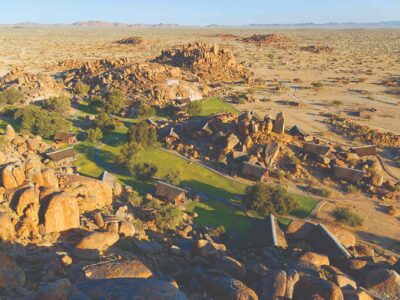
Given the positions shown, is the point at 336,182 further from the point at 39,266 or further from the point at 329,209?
the point at 39,266

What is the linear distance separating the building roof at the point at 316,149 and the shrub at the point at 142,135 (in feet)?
58.9

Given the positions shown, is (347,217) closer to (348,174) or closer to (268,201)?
(268,201)

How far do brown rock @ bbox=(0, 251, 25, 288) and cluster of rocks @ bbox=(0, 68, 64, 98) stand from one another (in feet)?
167

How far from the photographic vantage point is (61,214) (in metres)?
21.0

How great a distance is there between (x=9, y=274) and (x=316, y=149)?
32979 mm

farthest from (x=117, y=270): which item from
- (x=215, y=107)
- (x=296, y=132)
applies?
(x=215, y=107)

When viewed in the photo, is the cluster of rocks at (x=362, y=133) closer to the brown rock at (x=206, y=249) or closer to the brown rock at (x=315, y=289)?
the brown rock at (x=206, y=249)

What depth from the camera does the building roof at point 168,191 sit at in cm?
3206

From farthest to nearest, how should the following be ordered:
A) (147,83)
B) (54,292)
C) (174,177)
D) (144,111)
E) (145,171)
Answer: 1. (147,83)
2. (144,111)
3. (145,171)
4. (174,177)
5. (54,292)

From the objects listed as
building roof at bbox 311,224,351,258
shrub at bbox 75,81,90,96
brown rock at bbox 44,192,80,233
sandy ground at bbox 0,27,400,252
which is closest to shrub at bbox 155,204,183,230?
brown rock at bbox 44,192,80,233

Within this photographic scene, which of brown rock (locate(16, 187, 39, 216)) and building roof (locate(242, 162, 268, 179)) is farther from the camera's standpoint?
building roof (locate(242, 162, 268, 179))

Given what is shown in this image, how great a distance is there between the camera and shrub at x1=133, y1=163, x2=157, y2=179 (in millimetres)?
37250

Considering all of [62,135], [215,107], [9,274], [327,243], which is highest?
[9,274]

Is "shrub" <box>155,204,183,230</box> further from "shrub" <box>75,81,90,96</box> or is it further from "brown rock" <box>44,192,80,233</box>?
"shrub" <box>75,81,90,96</box>
